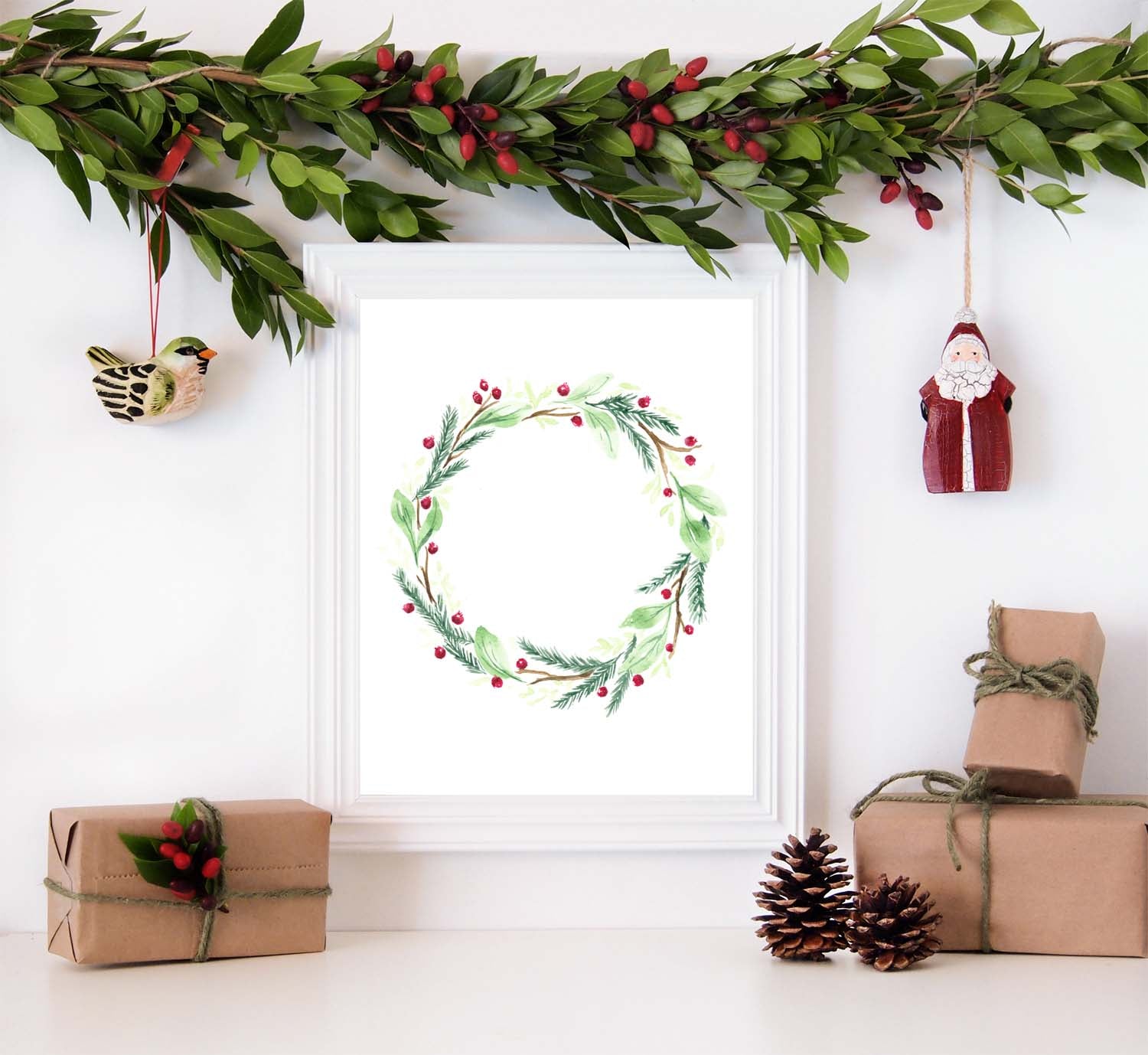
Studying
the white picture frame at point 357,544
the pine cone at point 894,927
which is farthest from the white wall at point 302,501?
the pine cone at point 894,927

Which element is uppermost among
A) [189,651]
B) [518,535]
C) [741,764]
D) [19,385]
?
[19,385]

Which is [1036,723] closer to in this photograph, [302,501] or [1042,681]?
[1042,681]

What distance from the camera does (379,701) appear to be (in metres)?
1.07

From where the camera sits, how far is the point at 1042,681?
3.24ft

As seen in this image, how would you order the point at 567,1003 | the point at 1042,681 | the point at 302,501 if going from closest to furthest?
the point at 567,1003 < the point at 1042,681 < the point at 302,501

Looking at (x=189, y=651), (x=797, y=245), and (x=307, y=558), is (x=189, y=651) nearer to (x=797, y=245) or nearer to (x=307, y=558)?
(x=307, y=558)

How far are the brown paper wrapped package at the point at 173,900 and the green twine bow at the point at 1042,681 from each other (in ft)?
2.17

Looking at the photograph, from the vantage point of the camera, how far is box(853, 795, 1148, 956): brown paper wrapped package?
0.95 meters

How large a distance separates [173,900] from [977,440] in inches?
35.4

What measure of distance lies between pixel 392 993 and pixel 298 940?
5.3 inches

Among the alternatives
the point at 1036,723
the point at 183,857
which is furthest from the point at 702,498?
the point at 183,857

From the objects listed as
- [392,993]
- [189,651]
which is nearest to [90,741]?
[189,651]

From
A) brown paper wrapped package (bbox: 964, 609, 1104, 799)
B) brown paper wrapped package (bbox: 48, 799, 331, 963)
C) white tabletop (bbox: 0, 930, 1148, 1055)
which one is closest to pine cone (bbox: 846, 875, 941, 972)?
white tabletop (bbox: 0, 930, 1148, 1055)

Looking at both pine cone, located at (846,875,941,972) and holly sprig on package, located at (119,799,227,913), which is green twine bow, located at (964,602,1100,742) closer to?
pine cone, located at (846,875,941,972)
